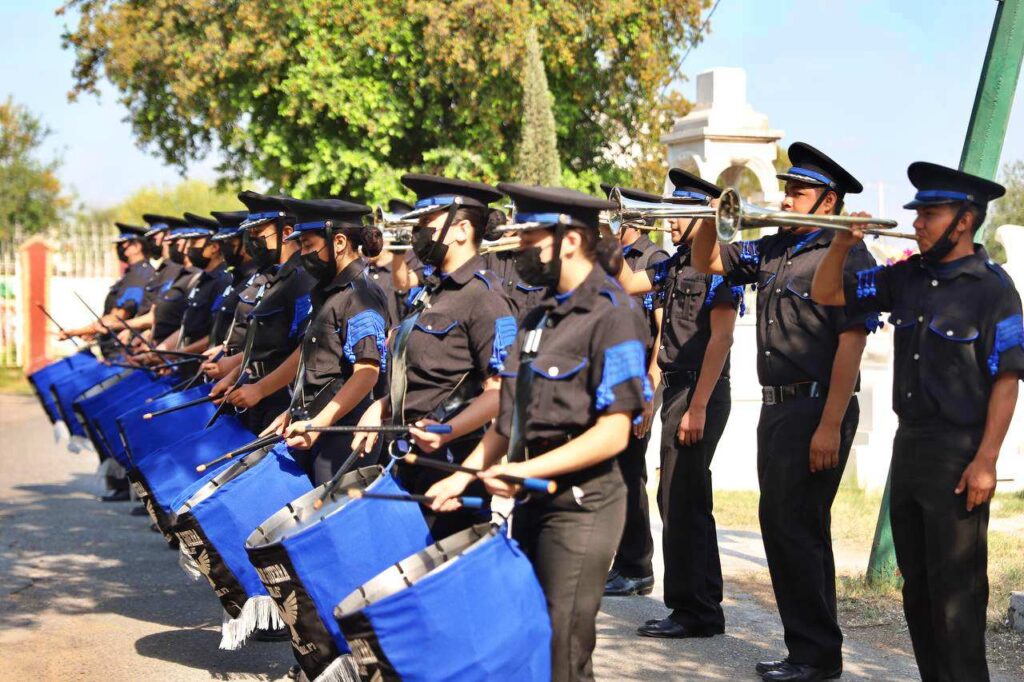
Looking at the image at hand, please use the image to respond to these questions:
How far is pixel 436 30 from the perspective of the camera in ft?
73.3

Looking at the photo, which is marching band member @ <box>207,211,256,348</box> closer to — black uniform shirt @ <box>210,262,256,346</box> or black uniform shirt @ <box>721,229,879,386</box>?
black uniform shirt @ <box>210,262,256,346</box>

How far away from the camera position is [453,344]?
5418 millimetres

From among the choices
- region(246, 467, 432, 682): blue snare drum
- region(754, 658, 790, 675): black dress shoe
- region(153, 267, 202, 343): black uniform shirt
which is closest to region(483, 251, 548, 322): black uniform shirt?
region(153, 267, 202, 343): black uniform shirt

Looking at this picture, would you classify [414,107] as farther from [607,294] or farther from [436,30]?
[607,294]

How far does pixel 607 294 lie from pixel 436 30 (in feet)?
61.7

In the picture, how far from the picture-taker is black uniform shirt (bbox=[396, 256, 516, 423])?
5402mm

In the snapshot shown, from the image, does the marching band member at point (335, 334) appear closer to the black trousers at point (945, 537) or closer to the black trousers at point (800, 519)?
the black trousers at point (800, 519)

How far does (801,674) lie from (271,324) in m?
3.37

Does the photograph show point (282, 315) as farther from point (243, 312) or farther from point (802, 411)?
point (802, 411)

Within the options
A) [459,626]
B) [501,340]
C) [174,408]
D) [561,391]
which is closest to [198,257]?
[174,408]

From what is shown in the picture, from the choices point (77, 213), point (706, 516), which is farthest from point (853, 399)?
point (77, 213)

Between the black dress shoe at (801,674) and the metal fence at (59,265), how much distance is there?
22751 millimetres

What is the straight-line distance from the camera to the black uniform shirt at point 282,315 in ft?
23.7

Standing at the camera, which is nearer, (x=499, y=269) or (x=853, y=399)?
(x=853, y=399)
